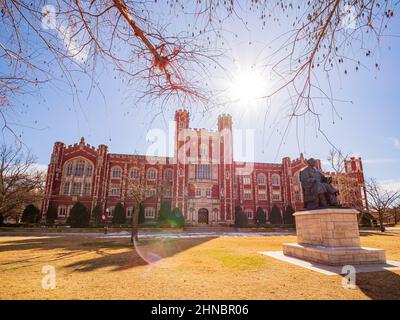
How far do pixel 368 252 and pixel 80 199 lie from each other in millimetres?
37053

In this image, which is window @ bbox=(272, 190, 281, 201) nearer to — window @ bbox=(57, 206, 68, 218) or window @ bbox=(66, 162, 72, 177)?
window @ bbox=(57, 206, 68, 218)

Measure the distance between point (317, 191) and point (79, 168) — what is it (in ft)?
121

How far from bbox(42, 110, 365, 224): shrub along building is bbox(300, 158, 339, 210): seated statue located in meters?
25.1

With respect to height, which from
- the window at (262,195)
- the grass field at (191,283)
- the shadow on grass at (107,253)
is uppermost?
the window at (262,195)

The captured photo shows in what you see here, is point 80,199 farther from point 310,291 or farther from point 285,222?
point 310,291

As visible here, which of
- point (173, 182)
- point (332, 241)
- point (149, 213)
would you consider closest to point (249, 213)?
point (173, 182)

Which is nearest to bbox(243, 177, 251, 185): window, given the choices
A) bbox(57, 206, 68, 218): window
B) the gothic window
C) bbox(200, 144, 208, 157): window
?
the gothic window

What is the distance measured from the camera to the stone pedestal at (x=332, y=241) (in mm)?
6559

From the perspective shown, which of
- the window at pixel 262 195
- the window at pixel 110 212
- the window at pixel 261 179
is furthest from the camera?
the window at pixel 261 179

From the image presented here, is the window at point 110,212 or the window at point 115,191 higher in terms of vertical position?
the window at point 115,191

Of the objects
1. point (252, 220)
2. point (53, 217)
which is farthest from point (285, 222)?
point (53, 217)

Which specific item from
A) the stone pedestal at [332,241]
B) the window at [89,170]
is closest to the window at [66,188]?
the window at [89,170]

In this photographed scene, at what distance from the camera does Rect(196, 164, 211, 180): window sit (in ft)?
120

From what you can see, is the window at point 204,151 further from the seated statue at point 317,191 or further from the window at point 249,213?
the seated statue at point 317,191
